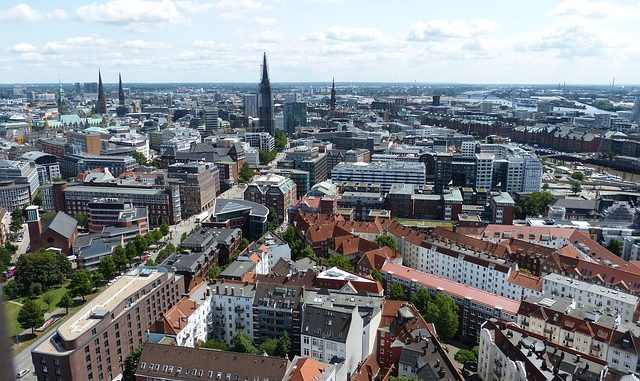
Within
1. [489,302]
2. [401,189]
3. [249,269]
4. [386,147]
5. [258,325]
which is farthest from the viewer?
[386,147]

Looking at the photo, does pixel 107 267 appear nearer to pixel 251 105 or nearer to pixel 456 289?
pixel 456 289

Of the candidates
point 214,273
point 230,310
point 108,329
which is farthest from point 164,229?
point 108,329

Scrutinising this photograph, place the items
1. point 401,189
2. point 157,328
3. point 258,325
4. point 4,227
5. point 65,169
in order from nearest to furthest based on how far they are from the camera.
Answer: point 157,328 → point 258,325 → point 4,227 → point 401,189 → point 65,169

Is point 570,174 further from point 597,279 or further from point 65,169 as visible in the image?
point 65,169

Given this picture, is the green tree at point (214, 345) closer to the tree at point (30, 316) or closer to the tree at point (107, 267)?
the tree at point (30, 316)

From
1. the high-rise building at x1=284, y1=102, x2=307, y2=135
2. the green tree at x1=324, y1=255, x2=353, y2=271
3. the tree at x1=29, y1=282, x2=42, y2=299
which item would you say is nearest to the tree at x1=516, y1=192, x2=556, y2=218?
the green tree at x1=324, y1=255, x2=353, y2=271

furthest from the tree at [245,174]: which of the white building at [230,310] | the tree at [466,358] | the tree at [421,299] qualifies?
the tree at [466,358]

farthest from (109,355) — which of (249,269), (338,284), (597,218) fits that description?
(597,218)
